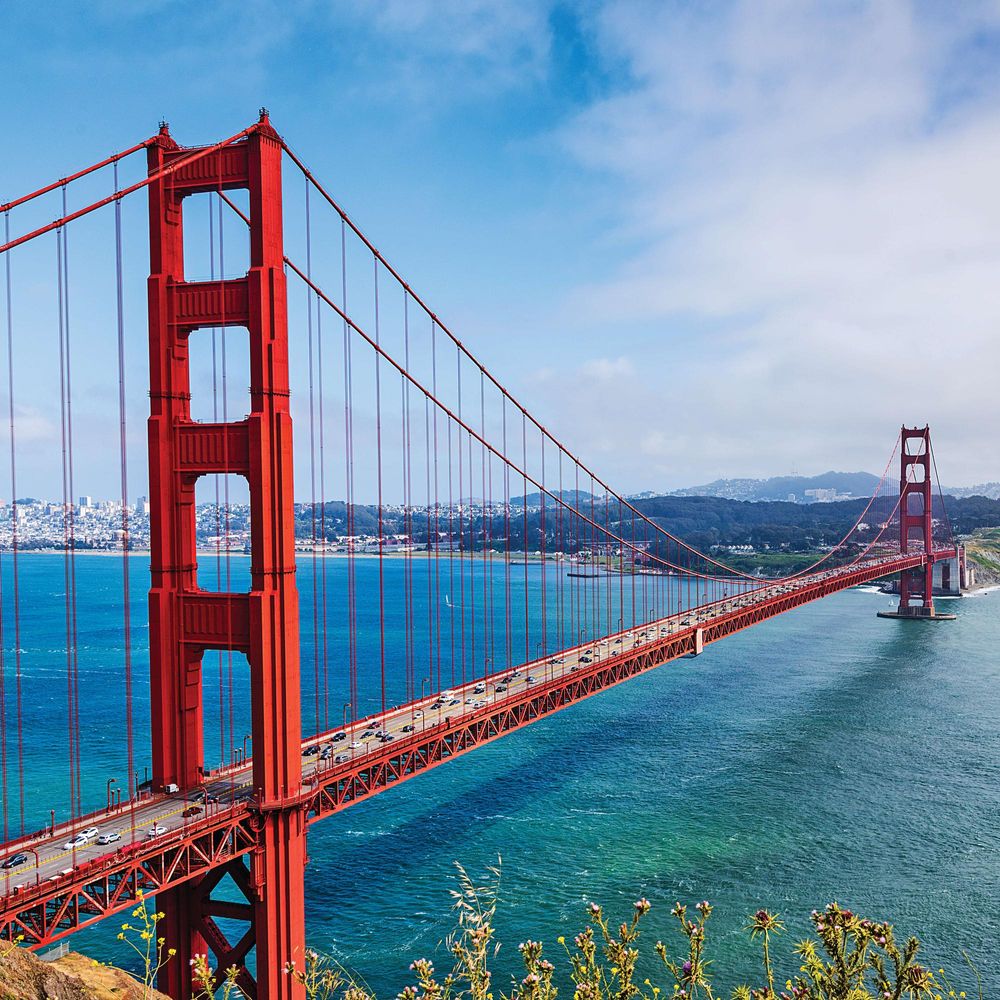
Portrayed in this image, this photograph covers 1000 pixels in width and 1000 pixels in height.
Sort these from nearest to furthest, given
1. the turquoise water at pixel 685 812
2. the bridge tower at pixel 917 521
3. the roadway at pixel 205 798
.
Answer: the roadway at pixel 205 798 < the turquoise water at pixel 685 812 < the bridge tower at pixel 917 521

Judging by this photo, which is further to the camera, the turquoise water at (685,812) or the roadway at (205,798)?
the turquoise water at (685,812)

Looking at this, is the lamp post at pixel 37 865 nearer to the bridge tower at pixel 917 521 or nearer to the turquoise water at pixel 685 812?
the turquoise water at pixel 685 812

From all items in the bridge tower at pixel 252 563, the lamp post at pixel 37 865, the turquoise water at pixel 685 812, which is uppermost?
the bridge tower at pixel 252 563

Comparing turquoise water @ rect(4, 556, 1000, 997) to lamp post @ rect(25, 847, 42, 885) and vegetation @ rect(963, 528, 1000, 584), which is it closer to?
lamp post @ rect(25, 847, 42, 885)

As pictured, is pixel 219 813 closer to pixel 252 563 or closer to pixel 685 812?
pixel 252 563

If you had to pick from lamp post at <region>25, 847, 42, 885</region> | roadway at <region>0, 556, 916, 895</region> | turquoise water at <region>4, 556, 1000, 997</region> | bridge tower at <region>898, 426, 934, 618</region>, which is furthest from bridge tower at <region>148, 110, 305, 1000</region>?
bridge tower at <region>898, 426, 934, 618</region>

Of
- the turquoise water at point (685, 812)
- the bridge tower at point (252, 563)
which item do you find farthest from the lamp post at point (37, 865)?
the turquoise water at point (685, 812)

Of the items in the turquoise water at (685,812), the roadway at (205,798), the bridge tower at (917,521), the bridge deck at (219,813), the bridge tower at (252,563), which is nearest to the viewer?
the bridge deck at (219,813)

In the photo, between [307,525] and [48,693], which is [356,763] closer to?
[48,693]
